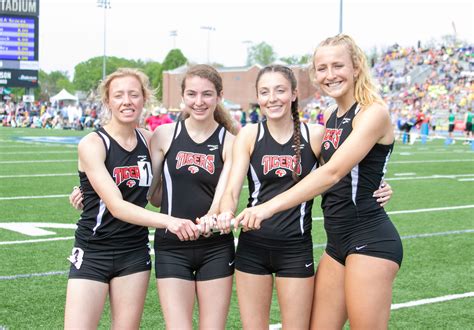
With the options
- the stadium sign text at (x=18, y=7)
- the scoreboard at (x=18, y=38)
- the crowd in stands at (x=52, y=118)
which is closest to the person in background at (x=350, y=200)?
the scoreboard at (x=18, y=38)

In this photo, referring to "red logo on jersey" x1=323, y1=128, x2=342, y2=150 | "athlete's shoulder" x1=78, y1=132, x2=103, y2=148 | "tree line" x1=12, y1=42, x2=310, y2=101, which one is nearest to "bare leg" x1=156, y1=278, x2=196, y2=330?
"athlete's shoulder" x1=78, y1=132, x2=103, y2=148

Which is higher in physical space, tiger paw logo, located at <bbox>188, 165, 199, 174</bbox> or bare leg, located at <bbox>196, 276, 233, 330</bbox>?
tiger paw logo, located at <bbox>188, 165, 199, 174</bbox>

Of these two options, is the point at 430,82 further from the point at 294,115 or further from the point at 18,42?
the point at 294,115

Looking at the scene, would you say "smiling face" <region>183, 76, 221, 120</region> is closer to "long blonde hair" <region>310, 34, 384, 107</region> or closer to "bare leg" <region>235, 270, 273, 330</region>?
"long blonde hair" <region>310, 34, 384, 107</region>

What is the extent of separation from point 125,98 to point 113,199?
21.4 inches

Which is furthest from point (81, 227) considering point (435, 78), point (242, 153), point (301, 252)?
point (435, 78)

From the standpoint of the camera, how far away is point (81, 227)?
360cm

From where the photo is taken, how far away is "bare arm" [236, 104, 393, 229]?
10.5ft

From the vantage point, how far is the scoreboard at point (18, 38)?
1099 inches

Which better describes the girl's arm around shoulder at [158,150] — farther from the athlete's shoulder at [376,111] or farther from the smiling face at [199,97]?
the athlete's shoulder at [376,111]

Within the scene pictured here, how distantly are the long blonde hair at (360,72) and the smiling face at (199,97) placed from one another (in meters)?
0.60

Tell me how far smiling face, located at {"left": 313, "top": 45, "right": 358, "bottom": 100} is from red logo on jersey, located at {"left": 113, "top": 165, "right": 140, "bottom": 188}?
42.6 inches

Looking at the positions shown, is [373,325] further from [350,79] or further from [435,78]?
[435,78]

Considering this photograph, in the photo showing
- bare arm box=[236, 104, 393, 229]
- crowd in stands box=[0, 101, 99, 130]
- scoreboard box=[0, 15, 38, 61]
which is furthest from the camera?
crowd in stands box=[0, 101, 99, 130]
